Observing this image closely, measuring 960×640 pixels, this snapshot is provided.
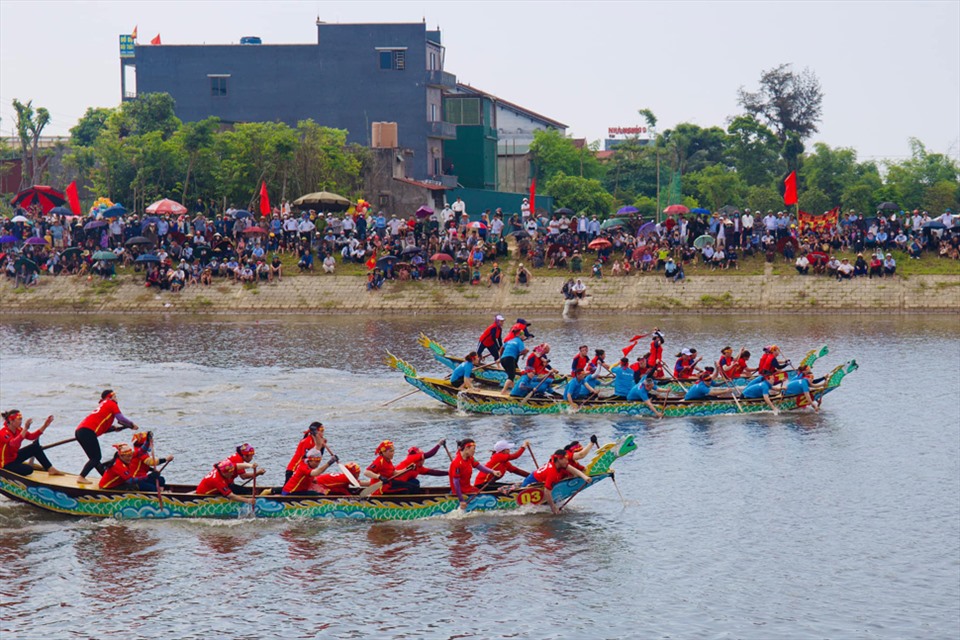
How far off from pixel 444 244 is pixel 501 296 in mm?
3616

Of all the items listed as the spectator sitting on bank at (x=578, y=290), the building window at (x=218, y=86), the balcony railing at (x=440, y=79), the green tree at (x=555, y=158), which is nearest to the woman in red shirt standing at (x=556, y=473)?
the spectator sitting on bank at (x=578, y=290)

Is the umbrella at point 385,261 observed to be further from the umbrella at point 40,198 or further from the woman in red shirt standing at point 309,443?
the woman in red shirt standing at point 309,443

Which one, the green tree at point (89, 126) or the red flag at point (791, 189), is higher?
the green tree at point (89, 126)

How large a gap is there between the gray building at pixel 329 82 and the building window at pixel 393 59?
0.19ft

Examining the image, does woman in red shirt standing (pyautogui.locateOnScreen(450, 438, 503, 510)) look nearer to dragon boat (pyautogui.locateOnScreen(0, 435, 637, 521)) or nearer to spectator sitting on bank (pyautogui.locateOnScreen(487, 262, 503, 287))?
dragon boat (pyautogui.locateOnScreen(0, 435, 637, 521))

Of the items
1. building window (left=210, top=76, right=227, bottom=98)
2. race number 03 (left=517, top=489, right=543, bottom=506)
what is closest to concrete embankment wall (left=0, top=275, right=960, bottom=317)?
building window (left=210, top=76, right=227, bottom=98)

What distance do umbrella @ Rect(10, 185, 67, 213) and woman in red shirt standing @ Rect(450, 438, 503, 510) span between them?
140 ft

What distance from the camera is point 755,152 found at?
8144cm

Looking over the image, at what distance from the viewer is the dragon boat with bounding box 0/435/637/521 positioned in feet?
72.1

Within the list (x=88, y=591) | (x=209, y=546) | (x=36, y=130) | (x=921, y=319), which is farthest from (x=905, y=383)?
(x=36, y=130)

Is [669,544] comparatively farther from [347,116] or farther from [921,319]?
[347,116]

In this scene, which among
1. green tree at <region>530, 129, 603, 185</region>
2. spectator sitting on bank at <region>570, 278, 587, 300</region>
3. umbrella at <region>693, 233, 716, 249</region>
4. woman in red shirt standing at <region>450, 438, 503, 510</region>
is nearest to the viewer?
woman in red shirt standing at <region>450, 438, 503, 510</region>

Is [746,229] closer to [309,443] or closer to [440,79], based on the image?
[440,79]

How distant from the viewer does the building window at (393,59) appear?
7250 cm
